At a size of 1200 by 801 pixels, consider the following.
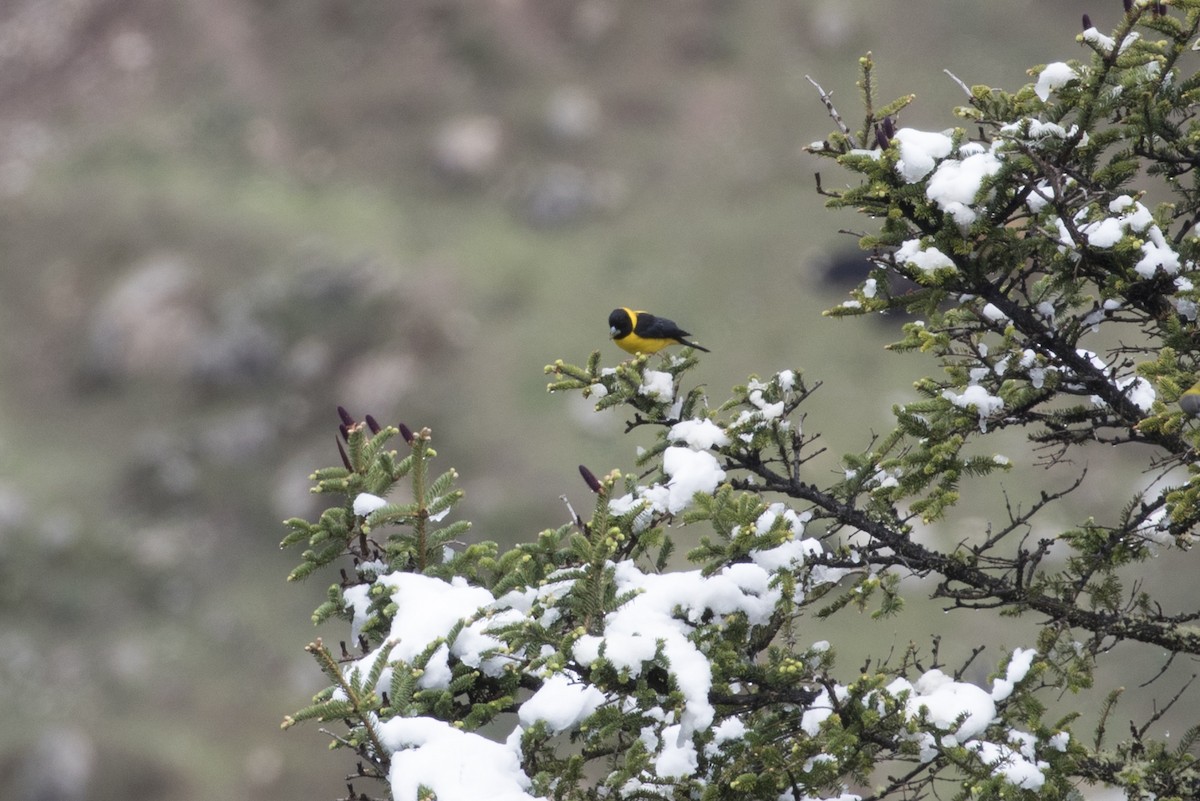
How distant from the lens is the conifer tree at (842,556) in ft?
18.9

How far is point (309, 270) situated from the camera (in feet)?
140

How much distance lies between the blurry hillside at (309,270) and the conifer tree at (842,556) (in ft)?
83.8

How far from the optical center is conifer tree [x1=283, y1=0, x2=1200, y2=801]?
5.75m

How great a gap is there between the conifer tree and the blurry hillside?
25.5 m

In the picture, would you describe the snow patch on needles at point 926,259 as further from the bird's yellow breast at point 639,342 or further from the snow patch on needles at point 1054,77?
the bird's yellow breast at point 639,342

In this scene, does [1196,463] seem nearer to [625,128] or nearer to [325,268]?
[325,268]

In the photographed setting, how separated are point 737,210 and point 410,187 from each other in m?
13.6

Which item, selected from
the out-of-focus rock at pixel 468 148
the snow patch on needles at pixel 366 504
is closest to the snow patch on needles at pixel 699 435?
the snow patch on needles at pixel 366 504

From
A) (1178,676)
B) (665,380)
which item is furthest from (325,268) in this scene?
(665,380)

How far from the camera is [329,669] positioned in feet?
16.8

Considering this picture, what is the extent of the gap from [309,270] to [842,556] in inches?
1506

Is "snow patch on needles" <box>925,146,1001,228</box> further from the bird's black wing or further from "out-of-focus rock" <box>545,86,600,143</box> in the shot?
"out-of-focus rock" <box>545,86,600,143</box>

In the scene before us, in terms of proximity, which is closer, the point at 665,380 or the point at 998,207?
the point at 998,207

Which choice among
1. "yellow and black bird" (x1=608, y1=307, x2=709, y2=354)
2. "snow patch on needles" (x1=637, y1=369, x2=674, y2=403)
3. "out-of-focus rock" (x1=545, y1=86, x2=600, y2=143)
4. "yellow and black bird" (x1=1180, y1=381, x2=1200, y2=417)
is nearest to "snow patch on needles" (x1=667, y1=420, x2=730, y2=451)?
"snow patch on needles" (x1=637, y1=369, x2=674, y2=403)
